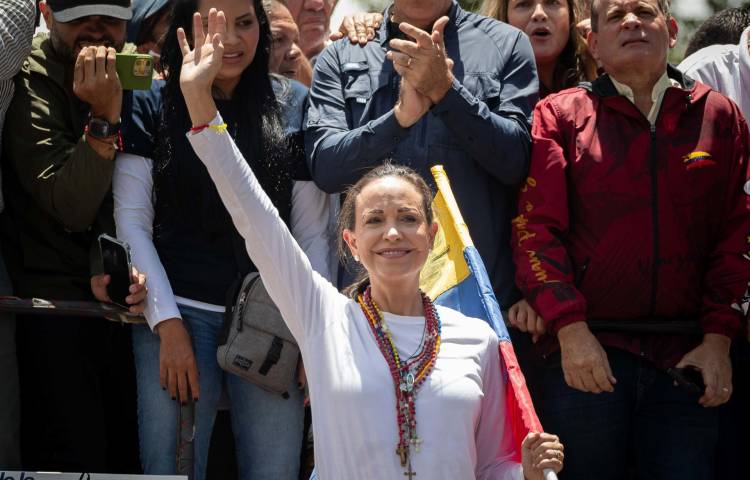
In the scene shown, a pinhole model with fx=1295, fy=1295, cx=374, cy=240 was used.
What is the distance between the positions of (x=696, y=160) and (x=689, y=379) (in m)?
0.84

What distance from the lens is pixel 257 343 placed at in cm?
481

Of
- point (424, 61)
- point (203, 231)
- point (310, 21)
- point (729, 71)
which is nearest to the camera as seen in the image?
point (424, 61)

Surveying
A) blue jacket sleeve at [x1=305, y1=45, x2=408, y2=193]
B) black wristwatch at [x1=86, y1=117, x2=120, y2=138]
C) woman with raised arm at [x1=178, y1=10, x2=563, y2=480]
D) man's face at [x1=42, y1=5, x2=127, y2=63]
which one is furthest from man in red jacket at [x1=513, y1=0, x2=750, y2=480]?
man's face at [x1=42, y1=5, x2=127, y2=63]

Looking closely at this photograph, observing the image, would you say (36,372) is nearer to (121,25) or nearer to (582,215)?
(121,25)

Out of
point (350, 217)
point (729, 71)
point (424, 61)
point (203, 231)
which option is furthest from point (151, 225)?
point (729, 71)

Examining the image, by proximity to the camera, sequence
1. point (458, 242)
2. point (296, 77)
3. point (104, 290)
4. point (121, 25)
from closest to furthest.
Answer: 1. point (458, 242)
2. point (104, 290)
3. point (121, 25)
4. point (296, 77)

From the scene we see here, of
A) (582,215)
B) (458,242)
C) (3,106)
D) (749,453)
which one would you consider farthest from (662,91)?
(3,106)

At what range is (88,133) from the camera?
4797 mm

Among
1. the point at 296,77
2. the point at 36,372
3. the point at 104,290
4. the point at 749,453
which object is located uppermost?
the point at 296,77

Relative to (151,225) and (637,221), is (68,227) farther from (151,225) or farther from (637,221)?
(637,221)

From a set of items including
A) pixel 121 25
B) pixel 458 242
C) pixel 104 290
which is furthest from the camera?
pixel 121 25

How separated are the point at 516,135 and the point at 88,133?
5.32 ft

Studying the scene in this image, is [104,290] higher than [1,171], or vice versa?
[1,171]

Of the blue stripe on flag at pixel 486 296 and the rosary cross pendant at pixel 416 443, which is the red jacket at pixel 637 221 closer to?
the blue stripe on flag at pixel 486 296
